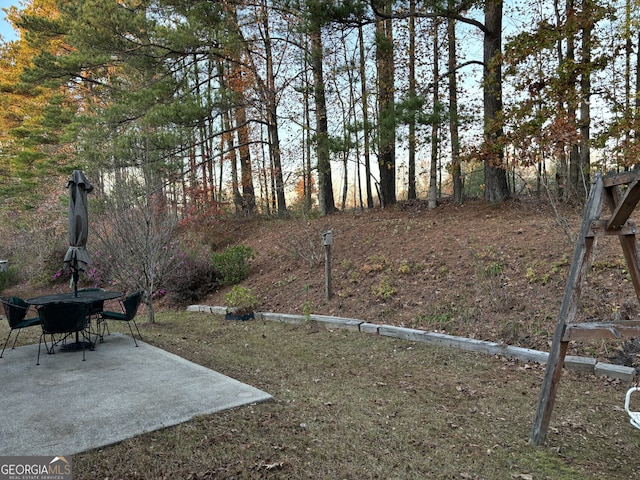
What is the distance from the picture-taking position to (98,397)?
350 cm

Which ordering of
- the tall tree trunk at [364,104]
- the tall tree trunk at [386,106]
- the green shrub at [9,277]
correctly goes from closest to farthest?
1. the tall tree trunk at [386,106]
2. the tall tree trunk at [364,104]
3. the green shrub at [9,277]

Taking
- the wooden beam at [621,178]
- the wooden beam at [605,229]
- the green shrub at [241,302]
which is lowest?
the green shrub at [241,302]

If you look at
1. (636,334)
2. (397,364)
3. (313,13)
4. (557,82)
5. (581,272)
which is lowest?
(397,364)

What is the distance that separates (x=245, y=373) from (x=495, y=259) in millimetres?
4143

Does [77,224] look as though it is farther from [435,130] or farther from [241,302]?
[435,130]

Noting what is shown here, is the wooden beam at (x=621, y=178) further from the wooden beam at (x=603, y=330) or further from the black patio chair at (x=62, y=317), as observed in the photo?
the black patio chair at (x=62, y=317)

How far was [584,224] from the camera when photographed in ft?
9.25

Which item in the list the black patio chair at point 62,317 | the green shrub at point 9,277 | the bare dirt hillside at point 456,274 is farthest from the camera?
the green shrub at point 9,277

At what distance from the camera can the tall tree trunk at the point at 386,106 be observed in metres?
9.31

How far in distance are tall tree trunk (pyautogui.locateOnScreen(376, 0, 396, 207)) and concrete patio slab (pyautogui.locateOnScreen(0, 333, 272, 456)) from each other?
21.7 ft

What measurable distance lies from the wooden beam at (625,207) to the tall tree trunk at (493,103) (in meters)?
6.07

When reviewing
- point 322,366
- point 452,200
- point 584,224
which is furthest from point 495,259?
point 452,200

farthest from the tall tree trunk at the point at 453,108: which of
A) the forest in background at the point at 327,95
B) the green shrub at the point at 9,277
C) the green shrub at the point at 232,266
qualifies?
the green shrub at the point at 9,277

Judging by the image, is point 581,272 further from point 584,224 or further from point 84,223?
point 84,223
